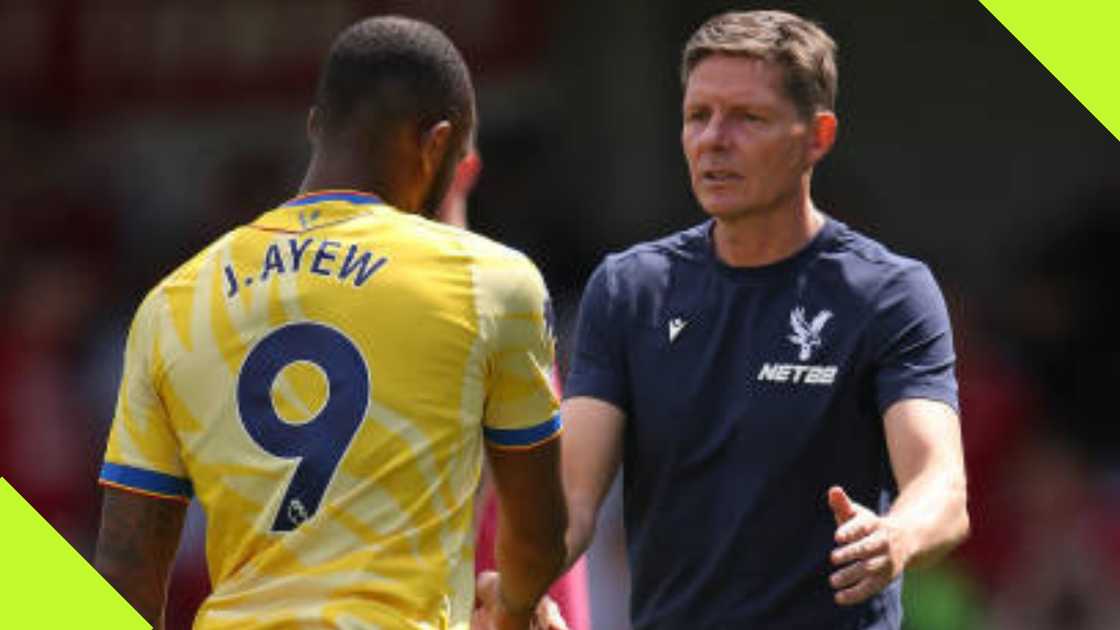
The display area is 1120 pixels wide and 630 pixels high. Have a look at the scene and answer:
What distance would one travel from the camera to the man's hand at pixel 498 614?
15.7ft

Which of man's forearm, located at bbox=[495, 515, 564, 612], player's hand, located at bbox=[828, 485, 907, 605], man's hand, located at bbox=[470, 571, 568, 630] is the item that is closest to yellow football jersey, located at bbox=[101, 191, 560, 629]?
man's forearm, located at bbox=[495, 515, 564, 612]

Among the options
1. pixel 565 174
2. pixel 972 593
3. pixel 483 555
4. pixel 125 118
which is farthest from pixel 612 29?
pixel 483 555

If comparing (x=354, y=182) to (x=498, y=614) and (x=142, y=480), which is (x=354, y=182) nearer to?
(x=142, y=480)

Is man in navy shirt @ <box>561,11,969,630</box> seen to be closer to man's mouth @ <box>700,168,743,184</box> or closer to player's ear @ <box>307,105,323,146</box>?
man's mouth @ <box>700,168,743,184</box>

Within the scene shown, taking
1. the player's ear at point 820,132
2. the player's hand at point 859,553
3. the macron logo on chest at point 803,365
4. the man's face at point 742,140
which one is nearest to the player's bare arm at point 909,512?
the player's hand at point 859,553

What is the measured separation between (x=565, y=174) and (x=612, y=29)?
85 centimetres

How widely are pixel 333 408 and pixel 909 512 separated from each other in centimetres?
136

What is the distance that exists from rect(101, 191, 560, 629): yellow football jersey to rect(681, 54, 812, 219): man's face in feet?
3.92

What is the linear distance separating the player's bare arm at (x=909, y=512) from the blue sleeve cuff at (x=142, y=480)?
4.00 feet

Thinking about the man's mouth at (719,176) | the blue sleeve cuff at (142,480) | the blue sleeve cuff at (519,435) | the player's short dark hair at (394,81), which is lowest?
the blue sleeve cuff at (142,480)

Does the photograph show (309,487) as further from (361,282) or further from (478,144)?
(478,144)

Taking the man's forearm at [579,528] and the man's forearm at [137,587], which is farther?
the man's forearm at [579,528]

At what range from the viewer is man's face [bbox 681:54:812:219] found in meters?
5.39

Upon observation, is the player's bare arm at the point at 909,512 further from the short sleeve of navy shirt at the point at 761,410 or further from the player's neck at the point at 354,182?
the player's neck at the point at 354,182
